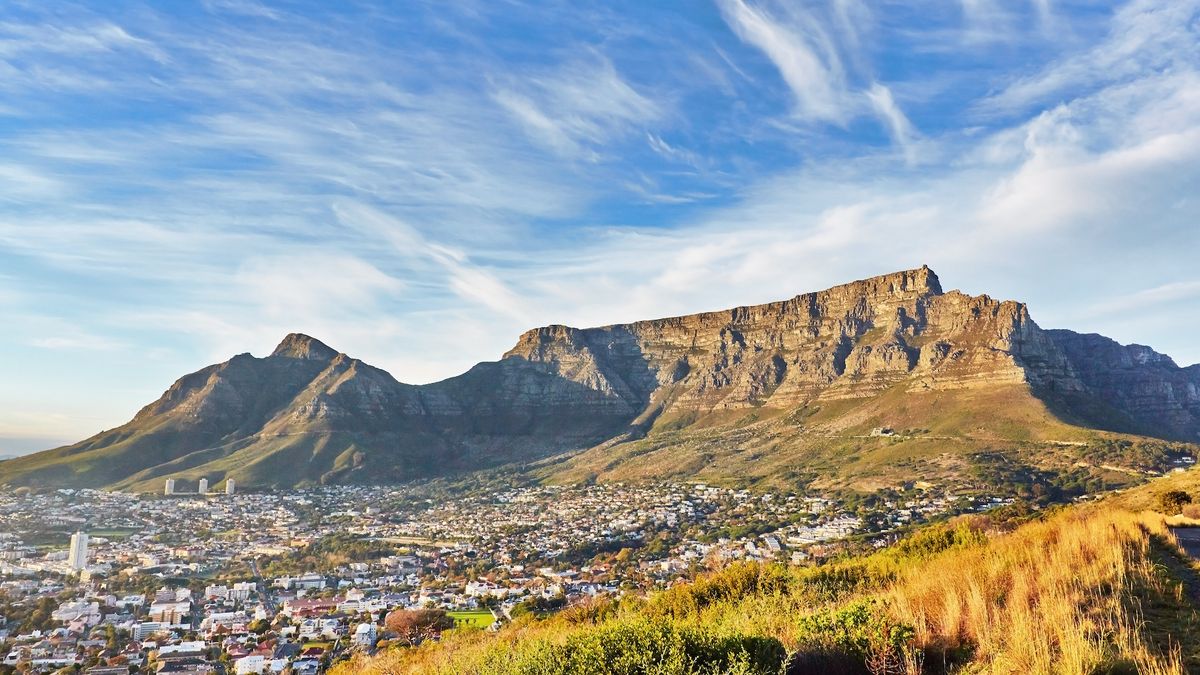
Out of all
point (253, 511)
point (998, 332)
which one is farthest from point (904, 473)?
point (253, 511)

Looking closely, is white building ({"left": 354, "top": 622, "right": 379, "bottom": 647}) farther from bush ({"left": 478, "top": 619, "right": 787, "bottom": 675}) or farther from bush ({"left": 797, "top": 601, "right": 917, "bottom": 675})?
bush ({"left": 797, "top": 601, "right": 917, "bottom": 675})

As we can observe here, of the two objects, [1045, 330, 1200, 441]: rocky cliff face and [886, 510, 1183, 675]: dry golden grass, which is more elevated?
[1045, 330, 1200, 441]: rocky cliff face

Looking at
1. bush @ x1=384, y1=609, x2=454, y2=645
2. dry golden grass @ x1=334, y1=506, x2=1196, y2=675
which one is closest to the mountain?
bush @ x1=384, y1=609, x2=454, y2=645

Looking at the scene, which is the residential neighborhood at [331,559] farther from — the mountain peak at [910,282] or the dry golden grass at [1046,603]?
the mountain peak at [910,282]

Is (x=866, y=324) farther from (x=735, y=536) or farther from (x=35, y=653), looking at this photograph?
(x=35, y=653)

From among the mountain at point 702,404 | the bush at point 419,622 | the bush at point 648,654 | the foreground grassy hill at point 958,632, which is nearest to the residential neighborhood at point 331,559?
the bush at point 419,622

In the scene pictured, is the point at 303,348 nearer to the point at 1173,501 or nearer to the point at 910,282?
the point at 910,282
